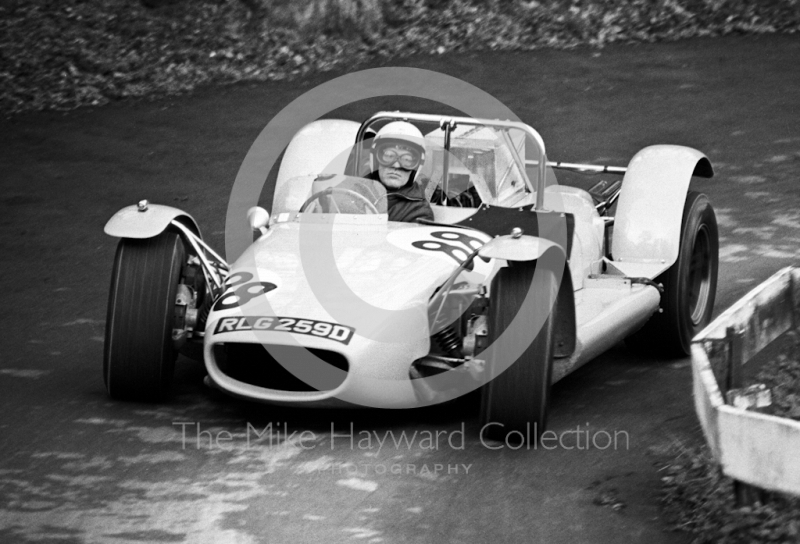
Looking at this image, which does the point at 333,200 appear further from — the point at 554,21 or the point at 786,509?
the point at 554,21

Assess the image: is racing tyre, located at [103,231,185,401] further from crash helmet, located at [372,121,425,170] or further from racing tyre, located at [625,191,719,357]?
racing tyre, located at [625,191,719,357]

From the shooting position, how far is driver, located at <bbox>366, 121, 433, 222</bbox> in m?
7.45

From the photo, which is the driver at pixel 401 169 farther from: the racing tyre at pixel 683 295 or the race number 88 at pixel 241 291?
the racing tyre at pixel 683 295

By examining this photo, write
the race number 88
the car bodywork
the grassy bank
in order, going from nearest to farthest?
the car bodywork
the race number 88
the grassy bank

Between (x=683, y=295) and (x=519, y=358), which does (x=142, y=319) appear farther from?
(x=683, y=295)

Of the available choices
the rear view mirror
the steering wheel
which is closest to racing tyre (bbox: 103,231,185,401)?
the rear view mirror

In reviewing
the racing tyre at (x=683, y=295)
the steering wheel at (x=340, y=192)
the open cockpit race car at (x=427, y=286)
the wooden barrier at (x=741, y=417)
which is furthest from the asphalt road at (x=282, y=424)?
the steering wheel at (x=340, y=192)

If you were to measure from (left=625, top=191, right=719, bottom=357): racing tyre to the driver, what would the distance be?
161 centimetres

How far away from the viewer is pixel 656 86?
1391 cm

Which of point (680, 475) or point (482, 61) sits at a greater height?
point (482, 61)

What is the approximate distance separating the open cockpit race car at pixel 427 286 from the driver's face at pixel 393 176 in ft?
0.22

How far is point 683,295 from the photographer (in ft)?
25.6

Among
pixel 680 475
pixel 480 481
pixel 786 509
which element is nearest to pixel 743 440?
pixel 786 509

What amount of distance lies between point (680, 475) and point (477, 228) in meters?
2.27
